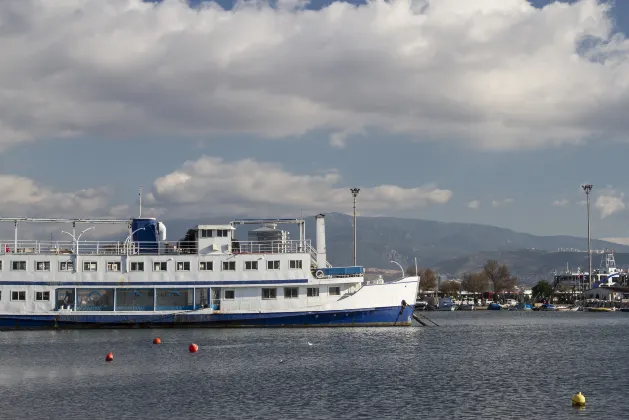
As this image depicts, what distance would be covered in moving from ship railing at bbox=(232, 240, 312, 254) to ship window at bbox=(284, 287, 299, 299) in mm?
3211

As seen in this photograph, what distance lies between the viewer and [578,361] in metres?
52.6

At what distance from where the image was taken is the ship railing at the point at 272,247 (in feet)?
248

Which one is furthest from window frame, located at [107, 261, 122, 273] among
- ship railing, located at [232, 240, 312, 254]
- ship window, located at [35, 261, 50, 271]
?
ship railing, located at [232, 240, 312, 254]

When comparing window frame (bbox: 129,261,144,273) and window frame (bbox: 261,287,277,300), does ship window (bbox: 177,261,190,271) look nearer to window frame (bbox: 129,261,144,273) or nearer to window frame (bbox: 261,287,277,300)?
window frame (bbox: 129,261,144,273)

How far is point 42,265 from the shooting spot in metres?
74.8

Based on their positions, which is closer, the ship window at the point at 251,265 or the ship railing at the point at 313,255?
the ship window at the point at 251,265

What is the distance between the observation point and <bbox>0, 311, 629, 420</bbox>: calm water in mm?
34500

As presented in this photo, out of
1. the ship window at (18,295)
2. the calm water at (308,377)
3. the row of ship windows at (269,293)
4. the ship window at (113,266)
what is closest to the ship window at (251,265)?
the row of ship windows at (269,293)

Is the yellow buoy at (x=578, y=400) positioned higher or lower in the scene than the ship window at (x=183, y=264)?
lower

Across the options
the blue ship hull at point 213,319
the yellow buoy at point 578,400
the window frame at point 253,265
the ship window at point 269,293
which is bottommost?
the yellow buoy at point 578,400

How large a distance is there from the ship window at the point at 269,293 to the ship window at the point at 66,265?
1681cm

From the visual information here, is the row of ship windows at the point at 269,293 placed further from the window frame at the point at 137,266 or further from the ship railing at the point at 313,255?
the window frame at the point at 137,266

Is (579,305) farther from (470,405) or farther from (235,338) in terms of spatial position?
(470,405)

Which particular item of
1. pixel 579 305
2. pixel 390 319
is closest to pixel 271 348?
pixel 390 319
